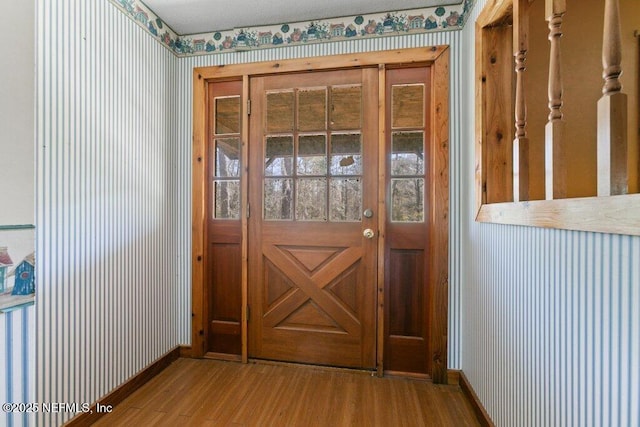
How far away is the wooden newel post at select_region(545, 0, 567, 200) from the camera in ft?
3.22

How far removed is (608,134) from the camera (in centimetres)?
76

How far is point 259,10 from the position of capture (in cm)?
196

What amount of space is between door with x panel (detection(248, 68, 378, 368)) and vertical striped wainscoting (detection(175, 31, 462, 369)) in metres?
0.16

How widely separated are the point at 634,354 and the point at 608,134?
537mm

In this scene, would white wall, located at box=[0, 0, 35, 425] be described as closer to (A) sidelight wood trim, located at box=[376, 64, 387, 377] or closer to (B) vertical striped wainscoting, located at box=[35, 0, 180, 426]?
(B) vertical striped wainscoting, located at box=[35, 0, 180, 426]

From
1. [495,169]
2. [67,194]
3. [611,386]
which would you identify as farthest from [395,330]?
[67,194]

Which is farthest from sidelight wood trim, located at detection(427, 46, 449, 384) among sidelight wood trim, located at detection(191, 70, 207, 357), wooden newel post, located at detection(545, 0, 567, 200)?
sidelight wood trim, located at detection(191, 70, 207, 357)

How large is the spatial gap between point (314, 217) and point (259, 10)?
1.42 metres

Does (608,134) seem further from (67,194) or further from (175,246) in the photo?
(175,246)

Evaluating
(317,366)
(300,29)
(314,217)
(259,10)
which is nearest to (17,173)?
(314,217)

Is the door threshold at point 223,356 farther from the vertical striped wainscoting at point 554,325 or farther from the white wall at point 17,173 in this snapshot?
the vertical striped wainscoting at point 554,325

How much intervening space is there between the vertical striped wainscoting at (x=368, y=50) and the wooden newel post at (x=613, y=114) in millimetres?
1169

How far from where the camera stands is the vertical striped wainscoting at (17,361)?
1195 mm

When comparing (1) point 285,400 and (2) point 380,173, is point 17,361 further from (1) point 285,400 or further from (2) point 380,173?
(2) point 380,173
